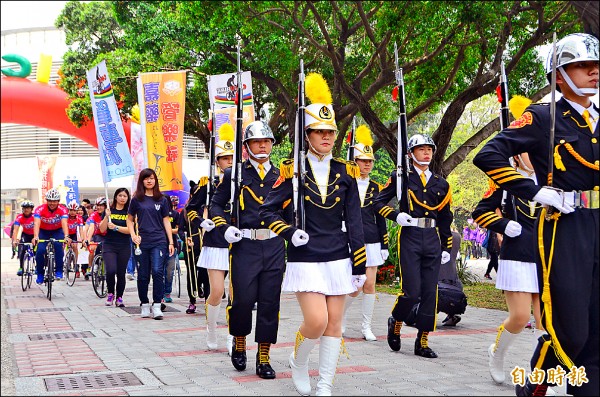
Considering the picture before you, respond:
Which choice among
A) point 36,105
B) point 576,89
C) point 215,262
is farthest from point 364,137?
point 36,105

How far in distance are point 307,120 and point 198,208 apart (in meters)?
A: 4.27

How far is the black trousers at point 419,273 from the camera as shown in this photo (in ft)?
28.6

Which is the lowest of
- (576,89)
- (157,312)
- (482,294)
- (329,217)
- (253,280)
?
(482,294)

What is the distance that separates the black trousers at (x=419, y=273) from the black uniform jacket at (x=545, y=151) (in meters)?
3.37

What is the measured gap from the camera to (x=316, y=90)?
7.07 m

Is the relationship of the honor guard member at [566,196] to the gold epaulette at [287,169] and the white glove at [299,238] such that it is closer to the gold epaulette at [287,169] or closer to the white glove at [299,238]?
the white glove at [299,238]

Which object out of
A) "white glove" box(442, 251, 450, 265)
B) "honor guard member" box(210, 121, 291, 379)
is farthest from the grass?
"honor guard member" box(210, 121, 291, 379)

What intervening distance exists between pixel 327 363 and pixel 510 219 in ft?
7.17

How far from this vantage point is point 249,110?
57.4 ft

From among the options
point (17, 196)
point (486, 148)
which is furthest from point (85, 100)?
point (17, 196)

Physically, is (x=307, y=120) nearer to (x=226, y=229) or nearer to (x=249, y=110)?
(x=226, y=229)

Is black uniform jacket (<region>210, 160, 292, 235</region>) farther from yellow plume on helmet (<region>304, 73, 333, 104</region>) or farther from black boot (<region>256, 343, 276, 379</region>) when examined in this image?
yellow plume on helmet (<region>304, 73, 333, 104</region>)

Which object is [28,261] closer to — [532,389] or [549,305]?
[532,389]

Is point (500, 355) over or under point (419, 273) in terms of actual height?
under
